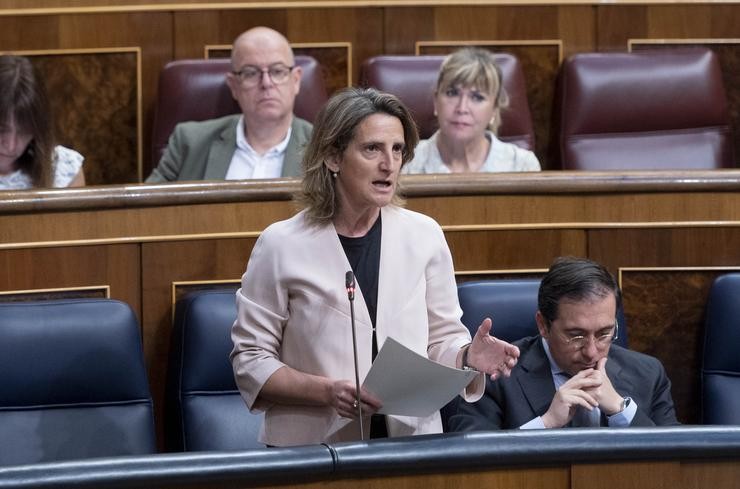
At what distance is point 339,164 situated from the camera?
0.93 meters

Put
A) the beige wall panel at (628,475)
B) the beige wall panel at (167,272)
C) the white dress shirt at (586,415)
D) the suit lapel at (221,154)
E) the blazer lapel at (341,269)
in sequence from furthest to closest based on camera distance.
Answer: the suit lapel at (221,154) → the beige wall panel at (167,272) → the white dress shirt at (586,415) → the blazer lapel at (341,269) → the beige wall panel at (628,475)

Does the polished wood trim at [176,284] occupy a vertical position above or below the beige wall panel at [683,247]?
below

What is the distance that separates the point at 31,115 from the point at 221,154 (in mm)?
233

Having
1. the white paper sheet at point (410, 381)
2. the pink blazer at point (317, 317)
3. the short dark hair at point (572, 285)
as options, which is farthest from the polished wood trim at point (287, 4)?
the white paper sheet at point (410, 381)

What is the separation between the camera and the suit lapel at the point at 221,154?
4.97ft

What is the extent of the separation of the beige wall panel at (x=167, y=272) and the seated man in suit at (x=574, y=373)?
1.01ft

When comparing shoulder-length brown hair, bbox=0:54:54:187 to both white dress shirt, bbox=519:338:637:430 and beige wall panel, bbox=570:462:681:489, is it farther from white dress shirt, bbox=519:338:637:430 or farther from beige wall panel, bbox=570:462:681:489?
beige wall panel, bbox=570:462:681:489

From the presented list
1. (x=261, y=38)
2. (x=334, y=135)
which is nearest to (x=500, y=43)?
(x=261, y=38)

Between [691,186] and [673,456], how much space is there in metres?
0.58

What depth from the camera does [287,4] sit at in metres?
1.71

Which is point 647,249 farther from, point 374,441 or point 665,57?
point 374,441

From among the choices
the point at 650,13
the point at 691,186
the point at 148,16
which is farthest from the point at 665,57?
the point at 148,16

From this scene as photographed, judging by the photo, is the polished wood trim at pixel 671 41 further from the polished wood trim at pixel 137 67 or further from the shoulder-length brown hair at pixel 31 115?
the shoulder-length brown hair at pixel 31 115

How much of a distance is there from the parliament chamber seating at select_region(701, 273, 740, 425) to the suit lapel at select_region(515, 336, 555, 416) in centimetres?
26
